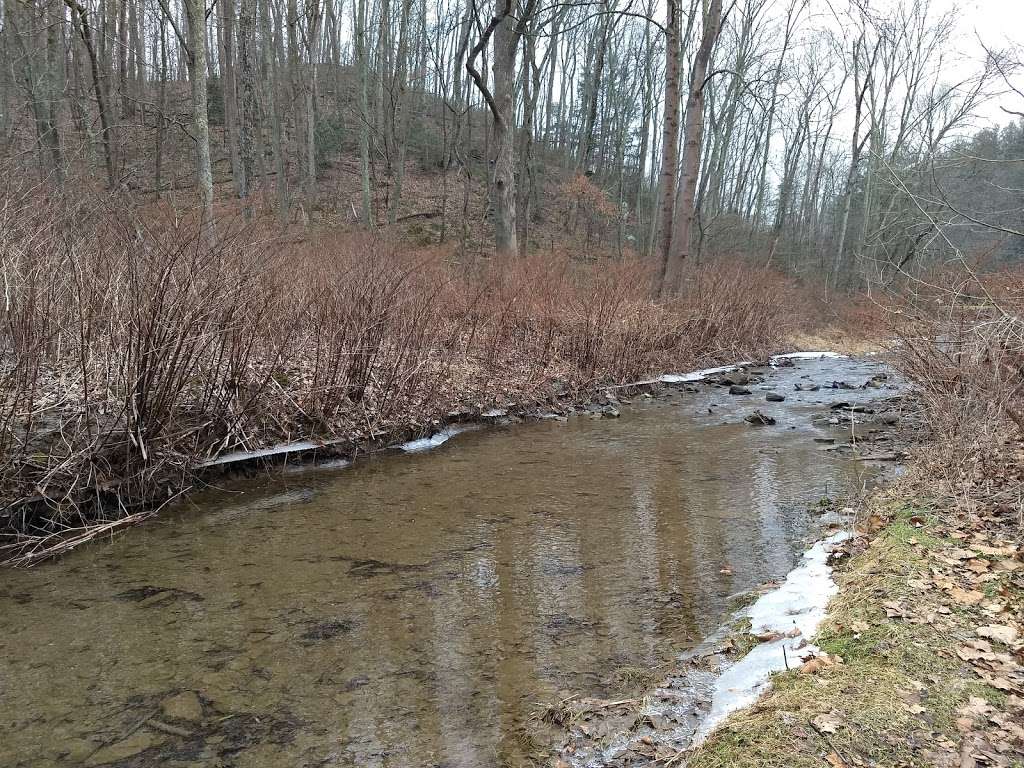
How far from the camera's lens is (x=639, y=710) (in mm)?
2855

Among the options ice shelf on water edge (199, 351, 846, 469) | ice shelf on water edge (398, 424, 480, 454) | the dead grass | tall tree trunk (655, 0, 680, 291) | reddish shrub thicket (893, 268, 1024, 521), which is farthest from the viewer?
tall tree trunk (655, 0, 680, 291)

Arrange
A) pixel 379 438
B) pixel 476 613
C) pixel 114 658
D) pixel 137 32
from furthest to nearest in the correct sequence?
pixel 137 32
pixel 379 438
pixel 476 613
pixel 114 658

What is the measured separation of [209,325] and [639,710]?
4.57 m

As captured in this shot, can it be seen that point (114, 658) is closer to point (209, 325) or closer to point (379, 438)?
point (209, 325)

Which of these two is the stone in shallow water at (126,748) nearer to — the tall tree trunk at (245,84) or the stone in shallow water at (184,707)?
the stone in shallow water at (184,707)

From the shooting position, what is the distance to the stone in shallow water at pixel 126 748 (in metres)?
2.59

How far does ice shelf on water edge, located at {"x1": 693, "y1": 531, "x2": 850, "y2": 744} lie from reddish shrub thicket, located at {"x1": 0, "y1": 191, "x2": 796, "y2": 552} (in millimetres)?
4606

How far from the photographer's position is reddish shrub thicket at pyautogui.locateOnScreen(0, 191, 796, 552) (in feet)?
15.4

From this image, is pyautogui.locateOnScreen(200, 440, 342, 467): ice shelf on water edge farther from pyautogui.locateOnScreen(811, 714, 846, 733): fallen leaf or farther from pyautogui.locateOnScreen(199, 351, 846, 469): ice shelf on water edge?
pyautogui.locateOnScreen(811, 714, 846, 733): fallen leaf

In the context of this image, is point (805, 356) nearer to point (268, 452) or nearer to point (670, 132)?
point (670, 132)

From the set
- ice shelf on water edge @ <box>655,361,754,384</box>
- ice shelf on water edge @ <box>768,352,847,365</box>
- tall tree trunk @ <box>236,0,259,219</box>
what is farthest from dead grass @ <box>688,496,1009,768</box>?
tall tree trunk @ <box>236,0,259,219</box>

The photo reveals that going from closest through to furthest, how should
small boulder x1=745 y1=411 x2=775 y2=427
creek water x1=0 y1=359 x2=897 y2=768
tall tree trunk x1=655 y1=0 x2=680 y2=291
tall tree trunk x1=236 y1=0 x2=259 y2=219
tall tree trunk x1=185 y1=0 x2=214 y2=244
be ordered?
creek water x1=0 y1=359 x2=897 y2=768 < small boulder x1=745 y1=411 x2=775 y2=427 < tall tree trunk x1=185 y1=0 x2=214 y2=244 < tall tree trunk x1=655 y1=0 x2=680 y2=291 < tall tree trunk x1=236 y1=0 x2=259 y2=219

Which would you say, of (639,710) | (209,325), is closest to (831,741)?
(639,710)

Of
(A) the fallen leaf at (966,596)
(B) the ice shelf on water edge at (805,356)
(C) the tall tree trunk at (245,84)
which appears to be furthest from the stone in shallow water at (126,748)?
(C) the tall tree trunk at (245,84)
